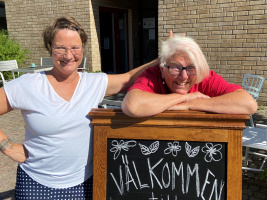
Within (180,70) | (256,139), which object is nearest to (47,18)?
(256,139)

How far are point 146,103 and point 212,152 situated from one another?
41 centimetres

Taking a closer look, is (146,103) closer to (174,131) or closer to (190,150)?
(174,131)

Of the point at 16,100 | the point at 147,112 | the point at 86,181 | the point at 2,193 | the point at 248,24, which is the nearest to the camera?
the point at 147,112

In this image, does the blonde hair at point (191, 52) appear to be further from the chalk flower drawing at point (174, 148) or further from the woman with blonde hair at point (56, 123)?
the woman with blonde hair at point (56, 123)

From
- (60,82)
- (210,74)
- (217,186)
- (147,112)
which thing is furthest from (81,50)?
(217,186)

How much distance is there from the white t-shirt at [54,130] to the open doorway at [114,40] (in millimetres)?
9276

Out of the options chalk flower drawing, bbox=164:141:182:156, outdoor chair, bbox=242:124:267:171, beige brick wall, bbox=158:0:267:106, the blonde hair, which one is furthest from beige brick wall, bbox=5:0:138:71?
chalk flower drawing, bbox=164:141:182:156

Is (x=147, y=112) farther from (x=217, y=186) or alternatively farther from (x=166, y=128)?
(x=217, y=186)

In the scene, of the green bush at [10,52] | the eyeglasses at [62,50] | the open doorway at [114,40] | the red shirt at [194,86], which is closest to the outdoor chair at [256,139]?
the red shirt at [194,86]

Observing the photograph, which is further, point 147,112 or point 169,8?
point 169,8

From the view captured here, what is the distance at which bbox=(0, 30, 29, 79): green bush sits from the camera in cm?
964

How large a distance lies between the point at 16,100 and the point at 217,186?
3.78ft

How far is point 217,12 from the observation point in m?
6.59

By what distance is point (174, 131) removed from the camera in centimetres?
139
